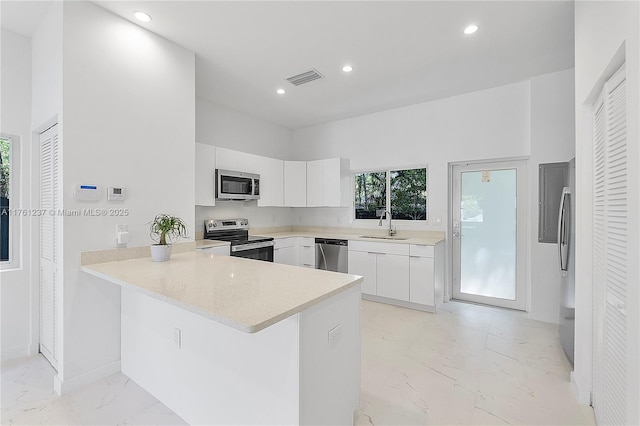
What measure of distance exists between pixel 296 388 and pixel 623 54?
2114mm

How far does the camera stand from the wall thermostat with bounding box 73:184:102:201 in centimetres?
210

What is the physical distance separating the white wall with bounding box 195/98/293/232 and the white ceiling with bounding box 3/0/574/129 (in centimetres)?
48

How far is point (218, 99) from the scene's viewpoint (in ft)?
13.4

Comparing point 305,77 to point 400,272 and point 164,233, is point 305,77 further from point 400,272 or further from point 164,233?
point 400,272

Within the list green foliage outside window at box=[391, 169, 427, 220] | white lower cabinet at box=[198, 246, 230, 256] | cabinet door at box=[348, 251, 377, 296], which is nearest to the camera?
white lower cabinet at box=[198, 246, 230, 256]

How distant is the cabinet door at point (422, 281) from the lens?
Result: 359cm

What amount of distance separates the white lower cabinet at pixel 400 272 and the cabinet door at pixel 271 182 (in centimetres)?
148

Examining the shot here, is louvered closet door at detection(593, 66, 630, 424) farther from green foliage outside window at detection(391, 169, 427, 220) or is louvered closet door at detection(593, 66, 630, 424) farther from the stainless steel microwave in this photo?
the stainless steel microwave

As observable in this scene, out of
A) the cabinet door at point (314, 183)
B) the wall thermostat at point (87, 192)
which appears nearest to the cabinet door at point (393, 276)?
the cabinet door at point (314, 183)

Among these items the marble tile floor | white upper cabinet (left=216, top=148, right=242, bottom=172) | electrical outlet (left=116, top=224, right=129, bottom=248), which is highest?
white upper cabinet (left=216, top=148, right=242, bottom=172)

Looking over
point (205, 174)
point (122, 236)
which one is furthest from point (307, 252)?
point (122, 236)

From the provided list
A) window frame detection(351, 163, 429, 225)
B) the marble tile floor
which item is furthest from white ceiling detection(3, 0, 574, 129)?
the marble tile floor

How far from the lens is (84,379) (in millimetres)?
2146

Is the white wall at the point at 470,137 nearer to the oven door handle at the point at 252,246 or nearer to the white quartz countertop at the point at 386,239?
the white quartz countertop at the point at 386,239
